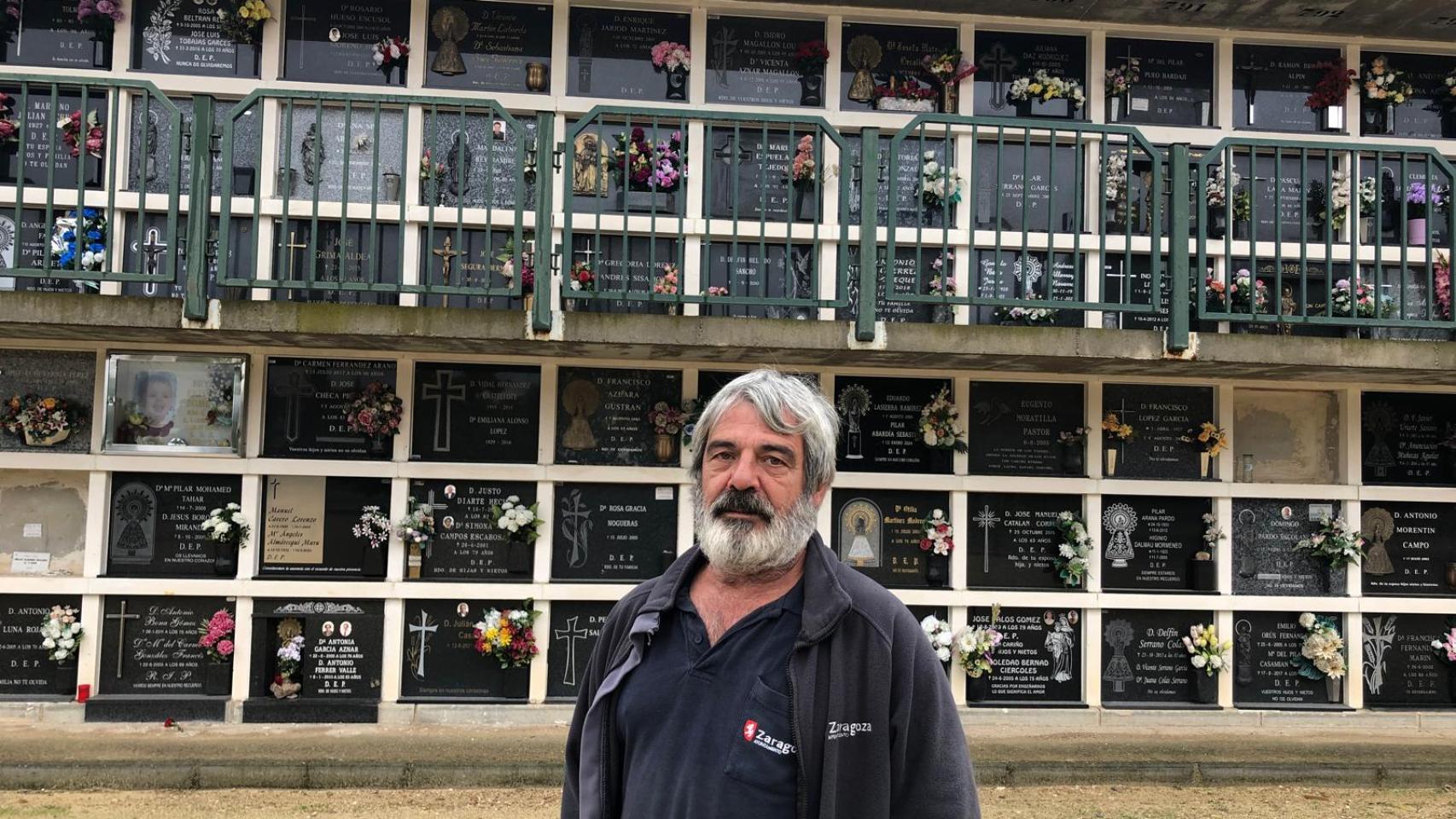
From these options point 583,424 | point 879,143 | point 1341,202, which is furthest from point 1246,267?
point 583,424

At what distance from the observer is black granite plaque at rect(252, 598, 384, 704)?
6.76m

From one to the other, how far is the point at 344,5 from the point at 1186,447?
646 centimetres

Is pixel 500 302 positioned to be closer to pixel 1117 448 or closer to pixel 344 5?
pixel 344 5

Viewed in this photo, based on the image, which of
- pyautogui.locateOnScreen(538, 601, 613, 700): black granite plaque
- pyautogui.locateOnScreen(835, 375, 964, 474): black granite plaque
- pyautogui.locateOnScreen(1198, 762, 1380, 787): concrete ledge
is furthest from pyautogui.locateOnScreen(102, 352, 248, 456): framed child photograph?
pyautogui.locateOnScreen(1198, 762, 1380, 787): concrete ledge

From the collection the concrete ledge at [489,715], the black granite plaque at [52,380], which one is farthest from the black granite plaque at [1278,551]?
the black granite plaque at [52,380]

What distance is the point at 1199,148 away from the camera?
7422 millimetres

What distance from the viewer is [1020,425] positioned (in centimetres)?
730

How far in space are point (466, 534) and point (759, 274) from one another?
8.42ft

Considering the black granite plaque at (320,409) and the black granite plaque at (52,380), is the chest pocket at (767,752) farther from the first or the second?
the black granite plaque at (52,380)

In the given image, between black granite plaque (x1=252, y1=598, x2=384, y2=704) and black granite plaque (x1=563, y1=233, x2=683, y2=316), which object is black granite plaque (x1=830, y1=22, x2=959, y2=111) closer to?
black granite plaque (x1=563, y1=233, x2=683, y2=316)

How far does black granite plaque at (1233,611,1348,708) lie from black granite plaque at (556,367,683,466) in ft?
13.3

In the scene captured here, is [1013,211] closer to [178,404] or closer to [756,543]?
[756,543]

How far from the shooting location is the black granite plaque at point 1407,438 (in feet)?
24.3

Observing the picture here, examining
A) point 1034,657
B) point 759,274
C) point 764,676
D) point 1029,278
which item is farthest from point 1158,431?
point 764,676
